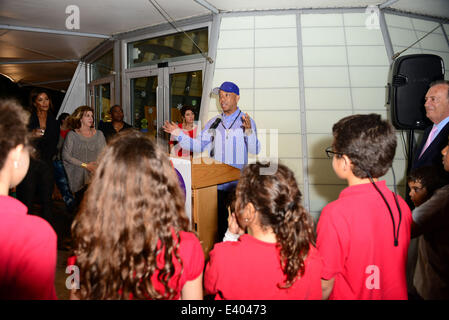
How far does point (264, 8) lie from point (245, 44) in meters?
0.58

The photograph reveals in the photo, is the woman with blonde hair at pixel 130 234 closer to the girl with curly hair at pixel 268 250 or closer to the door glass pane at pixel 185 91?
the girl with curly hair at pixel 268 250

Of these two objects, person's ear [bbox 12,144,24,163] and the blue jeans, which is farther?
the blue jeans

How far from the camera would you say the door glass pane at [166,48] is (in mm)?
4832

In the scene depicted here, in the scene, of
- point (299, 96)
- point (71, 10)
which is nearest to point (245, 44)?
point (299, 96)

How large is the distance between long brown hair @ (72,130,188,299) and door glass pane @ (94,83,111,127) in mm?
5854

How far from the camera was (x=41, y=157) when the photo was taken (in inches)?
127

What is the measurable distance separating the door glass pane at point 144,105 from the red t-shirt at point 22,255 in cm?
479

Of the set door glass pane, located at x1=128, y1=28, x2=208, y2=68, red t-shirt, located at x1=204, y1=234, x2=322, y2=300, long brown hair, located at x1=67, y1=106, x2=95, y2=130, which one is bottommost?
red t-shirt, located at x1=204, y1=234, x2=322, y2=300

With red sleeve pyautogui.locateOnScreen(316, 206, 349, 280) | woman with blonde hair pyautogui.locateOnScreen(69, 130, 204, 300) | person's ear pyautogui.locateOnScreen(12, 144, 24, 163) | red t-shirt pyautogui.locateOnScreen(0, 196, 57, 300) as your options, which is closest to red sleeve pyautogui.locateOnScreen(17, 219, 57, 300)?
red t-shirt pyautogui.locateOnScreen(0, 196, 57, 300)

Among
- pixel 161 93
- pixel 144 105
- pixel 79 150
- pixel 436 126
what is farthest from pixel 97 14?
pixel 436 126

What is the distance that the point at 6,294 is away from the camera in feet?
2.61

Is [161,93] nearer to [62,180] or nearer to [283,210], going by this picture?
[62,180]

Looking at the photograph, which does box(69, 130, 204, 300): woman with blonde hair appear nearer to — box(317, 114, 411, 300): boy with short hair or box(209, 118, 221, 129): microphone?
box(317, 114, 411, 300): boy with short hair

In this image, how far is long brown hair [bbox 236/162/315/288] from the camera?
3.44 feet
